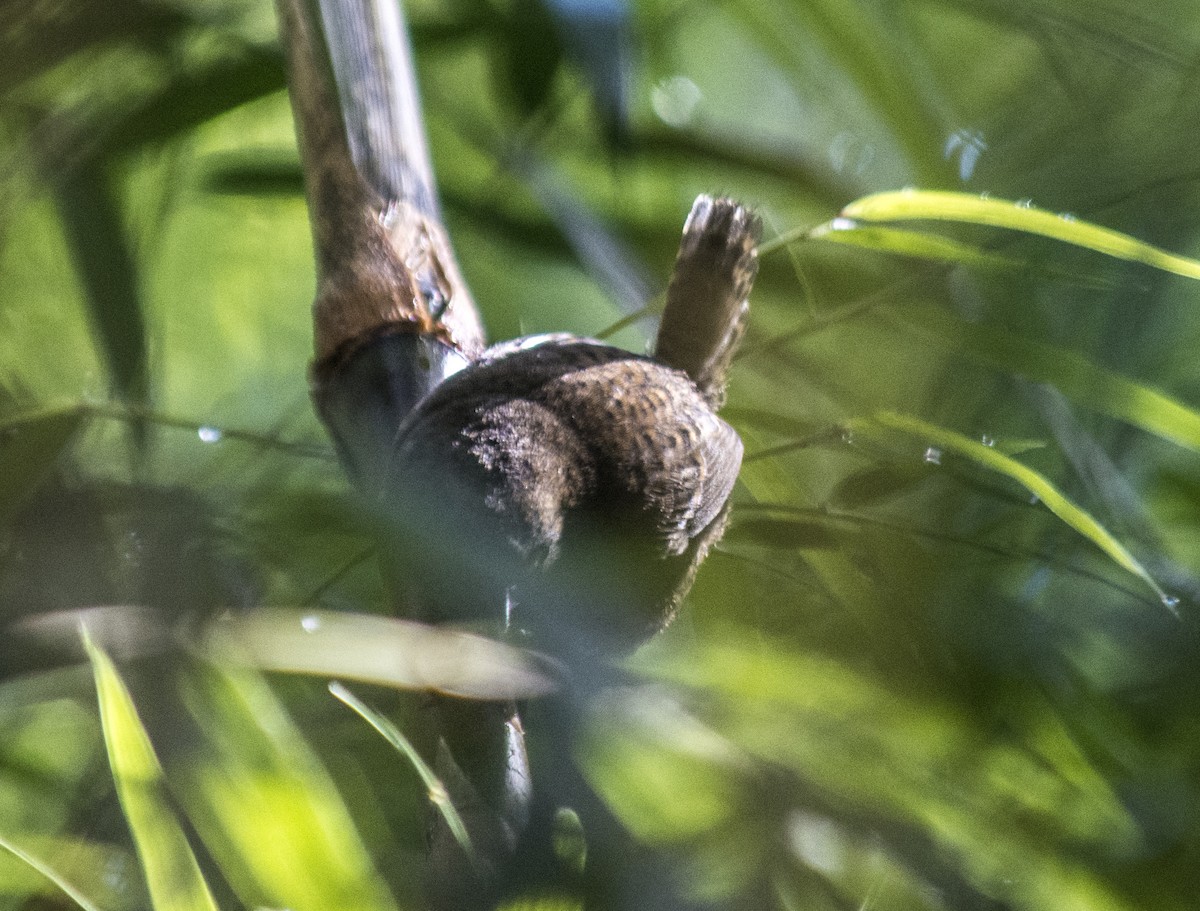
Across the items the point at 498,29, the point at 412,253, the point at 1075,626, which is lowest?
the point at 1075,626

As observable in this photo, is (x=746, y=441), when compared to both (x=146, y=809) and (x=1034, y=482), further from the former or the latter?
(x=146, y=809)

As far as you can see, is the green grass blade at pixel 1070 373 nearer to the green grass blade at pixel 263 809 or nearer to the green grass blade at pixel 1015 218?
the green grass blade at pixel 1015 218

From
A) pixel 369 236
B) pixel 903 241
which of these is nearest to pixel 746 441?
pixel 903 241

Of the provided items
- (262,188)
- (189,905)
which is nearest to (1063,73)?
(262,188)

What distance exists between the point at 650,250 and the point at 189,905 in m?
0.90

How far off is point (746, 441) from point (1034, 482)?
345mm

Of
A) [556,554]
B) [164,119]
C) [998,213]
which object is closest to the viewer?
[998,213]

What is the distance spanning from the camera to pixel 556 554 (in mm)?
923

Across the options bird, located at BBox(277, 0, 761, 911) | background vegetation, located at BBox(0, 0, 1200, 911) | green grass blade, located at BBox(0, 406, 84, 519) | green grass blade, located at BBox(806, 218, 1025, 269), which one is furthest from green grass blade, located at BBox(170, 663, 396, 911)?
green grass blade, located at BBox(806, 218, 1025, 269)

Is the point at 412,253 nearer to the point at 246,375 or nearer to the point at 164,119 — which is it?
the point at 164,119

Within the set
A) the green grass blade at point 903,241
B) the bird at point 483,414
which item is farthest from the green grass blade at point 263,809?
the green grass blade at point 903,241

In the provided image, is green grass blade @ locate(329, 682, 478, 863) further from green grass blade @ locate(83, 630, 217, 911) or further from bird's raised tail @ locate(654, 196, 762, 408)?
bird's raised tail @ locate(654, 196, 762, 408)

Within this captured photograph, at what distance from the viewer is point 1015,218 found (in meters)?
0.79

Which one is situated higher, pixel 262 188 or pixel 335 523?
pixel 262 188
